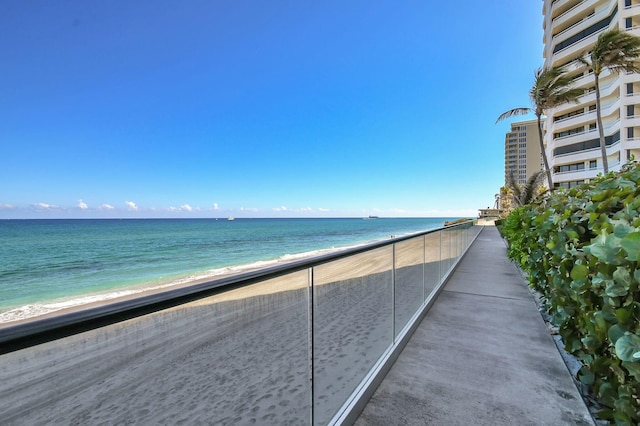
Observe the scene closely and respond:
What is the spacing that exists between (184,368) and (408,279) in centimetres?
251

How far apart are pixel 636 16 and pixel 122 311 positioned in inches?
1377

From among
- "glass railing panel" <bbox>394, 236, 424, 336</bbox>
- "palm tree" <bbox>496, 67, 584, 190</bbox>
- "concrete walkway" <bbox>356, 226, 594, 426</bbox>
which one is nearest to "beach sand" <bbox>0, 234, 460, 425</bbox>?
"concrete walkway" <bbox>356, 226, 594, 426</bbox>

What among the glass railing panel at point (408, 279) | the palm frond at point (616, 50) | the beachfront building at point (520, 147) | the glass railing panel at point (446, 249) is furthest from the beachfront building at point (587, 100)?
the beachfront building at point (520, 147)

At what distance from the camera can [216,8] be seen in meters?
11.0

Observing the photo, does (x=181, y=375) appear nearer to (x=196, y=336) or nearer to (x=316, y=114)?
(x=196, y=336)

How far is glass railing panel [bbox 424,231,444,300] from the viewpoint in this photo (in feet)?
11.9

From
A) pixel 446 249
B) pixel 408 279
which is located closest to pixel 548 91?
pixel 446 249

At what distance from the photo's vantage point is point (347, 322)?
1.91 metres

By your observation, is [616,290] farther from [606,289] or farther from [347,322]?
[347,322]

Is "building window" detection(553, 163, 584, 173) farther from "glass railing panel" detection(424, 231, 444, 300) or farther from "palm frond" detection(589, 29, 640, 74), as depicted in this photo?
"glass railing panel" detection(424, 231, 444, 300)

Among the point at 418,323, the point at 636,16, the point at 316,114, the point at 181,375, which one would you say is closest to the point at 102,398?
the point at 181,375

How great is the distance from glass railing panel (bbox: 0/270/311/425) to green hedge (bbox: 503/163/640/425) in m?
1.29

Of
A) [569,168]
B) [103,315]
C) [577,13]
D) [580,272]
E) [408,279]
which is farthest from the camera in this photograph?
[569,168]

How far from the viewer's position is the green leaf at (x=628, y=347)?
0.98 metres
